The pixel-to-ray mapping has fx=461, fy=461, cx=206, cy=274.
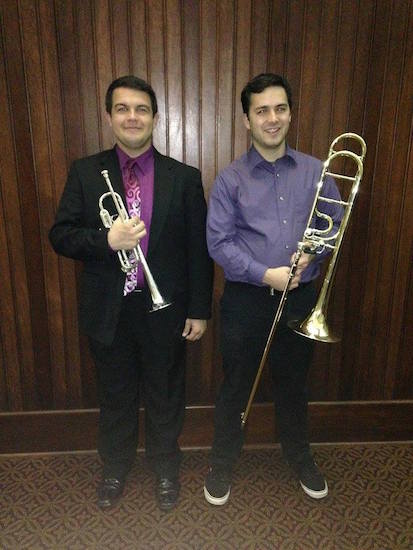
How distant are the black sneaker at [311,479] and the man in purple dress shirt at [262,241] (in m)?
0.43

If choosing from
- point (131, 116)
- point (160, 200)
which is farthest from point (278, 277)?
point (131, 116)

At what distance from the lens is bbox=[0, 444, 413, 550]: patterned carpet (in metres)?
2.06

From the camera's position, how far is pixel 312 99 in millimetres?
2389

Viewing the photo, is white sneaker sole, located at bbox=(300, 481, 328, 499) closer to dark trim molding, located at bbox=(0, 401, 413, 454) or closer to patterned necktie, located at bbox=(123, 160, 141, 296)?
dark trim molding, located at bbox=(0, 401, 413, 454)

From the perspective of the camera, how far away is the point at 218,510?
223 cm

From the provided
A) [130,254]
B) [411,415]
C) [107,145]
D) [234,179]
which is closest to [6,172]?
[107,145]

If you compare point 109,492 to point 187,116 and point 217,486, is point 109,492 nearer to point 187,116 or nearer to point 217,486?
point 217,486

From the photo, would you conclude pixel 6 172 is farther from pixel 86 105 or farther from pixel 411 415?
pixel 411 415

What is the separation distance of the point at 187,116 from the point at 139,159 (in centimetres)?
55

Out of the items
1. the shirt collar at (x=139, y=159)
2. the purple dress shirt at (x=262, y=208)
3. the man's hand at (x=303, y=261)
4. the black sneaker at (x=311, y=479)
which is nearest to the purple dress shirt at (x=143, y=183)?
the shirt collar at (x=139, y=159)

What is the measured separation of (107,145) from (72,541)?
1.90 m

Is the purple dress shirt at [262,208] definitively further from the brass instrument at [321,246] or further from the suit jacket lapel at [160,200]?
the suit jacket lapel at [160,200]

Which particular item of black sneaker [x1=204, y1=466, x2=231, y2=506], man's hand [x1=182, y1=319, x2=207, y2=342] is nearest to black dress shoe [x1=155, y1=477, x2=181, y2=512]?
black sneaker [x1=204, y1=466, x2=231, y2=506]

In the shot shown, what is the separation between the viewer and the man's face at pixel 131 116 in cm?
188
